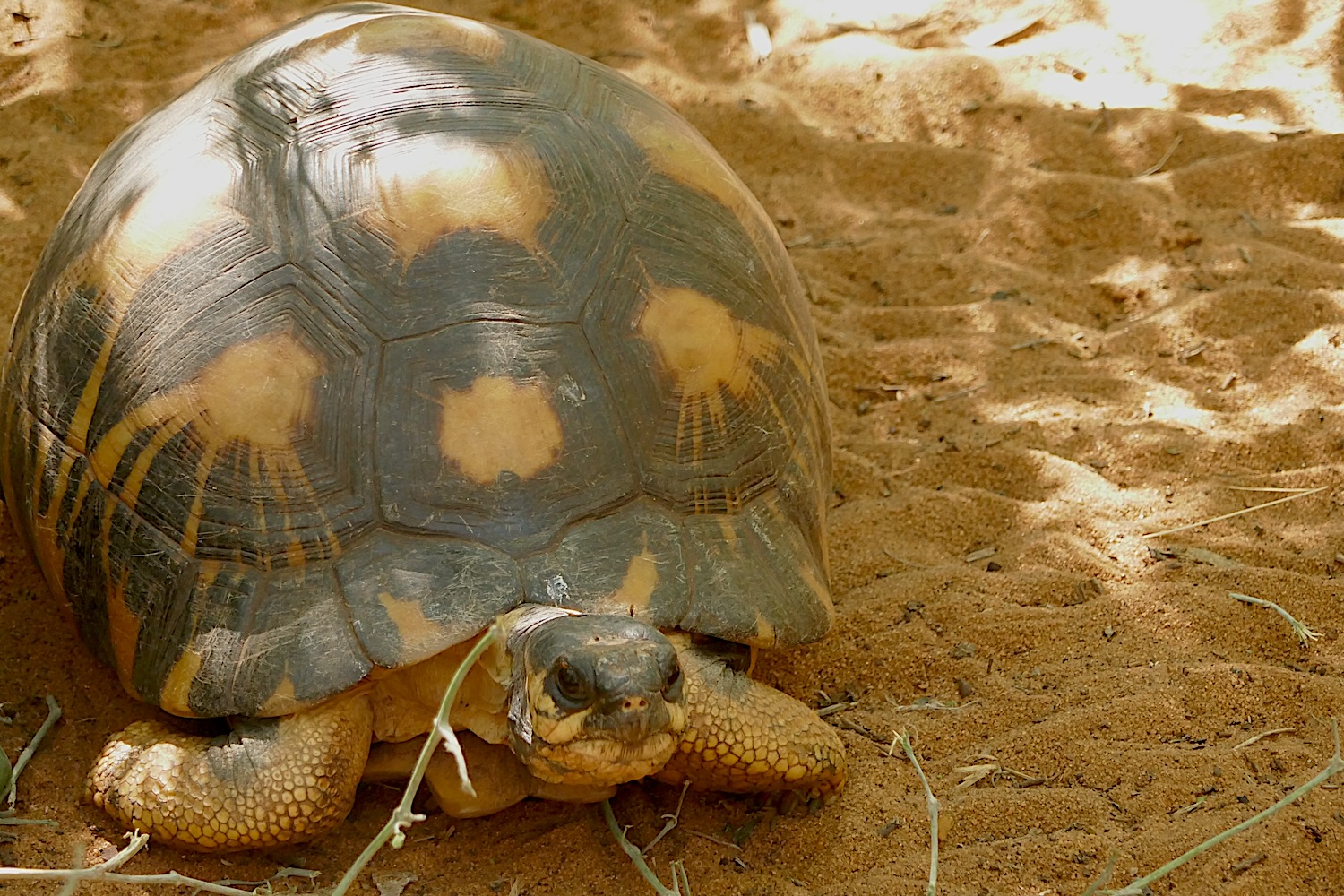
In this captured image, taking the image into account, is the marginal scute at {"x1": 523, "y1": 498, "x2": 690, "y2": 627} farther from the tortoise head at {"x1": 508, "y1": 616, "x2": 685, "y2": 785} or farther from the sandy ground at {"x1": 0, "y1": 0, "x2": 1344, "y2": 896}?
the sandy ground at {"x1": 0, "y1": 0, "x2": 1344, "y2": 896}

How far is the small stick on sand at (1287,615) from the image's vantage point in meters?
3.32

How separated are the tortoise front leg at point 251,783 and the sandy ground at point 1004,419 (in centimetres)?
12

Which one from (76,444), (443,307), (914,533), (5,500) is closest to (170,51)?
(5,500)

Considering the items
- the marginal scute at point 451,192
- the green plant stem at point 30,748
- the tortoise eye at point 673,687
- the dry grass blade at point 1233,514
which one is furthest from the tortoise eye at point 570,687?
the dry grass blade at point 1233,514

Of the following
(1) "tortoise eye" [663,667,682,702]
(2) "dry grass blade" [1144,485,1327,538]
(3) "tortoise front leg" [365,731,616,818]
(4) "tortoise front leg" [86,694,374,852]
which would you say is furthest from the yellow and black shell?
(2) "dry grass blade" [1144,485,1327,538]

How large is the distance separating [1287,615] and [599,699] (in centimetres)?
185

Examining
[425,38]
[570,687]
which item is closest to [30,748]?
[570,687]

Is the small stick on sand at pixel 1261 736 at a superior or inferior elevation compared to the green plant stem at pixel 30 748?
inferior

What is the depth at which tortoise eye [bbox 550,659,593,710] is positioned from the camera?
8.09ft

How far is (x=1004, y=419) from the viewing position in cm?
436

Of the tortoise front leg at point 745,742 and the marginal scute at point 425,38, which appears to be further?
the marginal scute at point 425,38

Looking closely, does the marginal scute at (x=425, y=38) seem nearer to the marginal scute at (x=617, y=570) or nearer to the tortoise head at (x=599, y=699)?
the marginal scute at (x=617, y=570)

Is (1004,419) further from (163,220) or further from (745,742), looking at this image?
(163,220)

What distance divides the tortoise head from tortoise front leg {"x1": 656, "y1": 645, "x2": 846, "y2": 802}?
262mm
